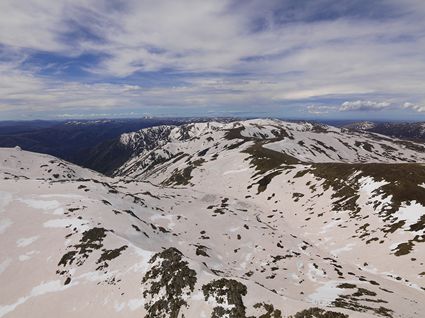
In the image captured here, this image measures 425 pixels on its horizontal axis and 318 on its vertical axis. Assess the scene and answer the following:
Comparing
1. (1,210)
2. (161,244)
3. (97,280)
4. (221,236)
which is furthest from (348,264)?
(1,210)

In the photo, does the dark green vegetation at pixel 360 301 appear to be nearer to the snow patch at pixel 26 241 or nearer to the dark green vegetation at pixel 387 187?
the dark green vegetation at pixel 387 187

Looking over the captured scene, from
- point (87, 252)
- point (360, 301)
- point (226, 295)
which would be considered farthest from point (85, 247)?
point (360, 301)

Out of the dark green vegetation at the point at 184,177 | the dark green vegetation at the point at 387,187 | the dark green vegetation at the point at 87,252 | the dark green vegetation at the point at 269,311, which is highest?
the dark green vegetation at the point at 269,311

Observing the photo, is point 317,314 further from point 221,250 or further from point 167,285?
A: point 221,250

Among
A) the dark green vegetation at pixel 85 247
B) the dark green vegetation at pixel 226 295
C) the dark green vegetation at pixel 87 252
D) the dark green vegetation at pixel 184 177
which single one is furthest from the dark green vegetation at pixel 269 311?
the dark green vegetation at pixel 184 177

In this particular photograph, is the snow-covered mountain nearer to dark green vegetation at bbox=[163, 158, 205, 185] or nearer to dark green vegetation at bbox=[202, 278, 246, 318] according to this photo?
dark green vegetation at bbox=[202, 278, 246, 318]

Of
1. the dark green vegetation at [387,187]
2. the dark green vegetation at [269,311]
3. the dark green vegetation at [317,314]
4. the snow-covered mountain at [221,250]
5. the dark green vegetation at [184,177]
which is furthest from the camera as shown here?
the dark green vegetation at [184,177]
